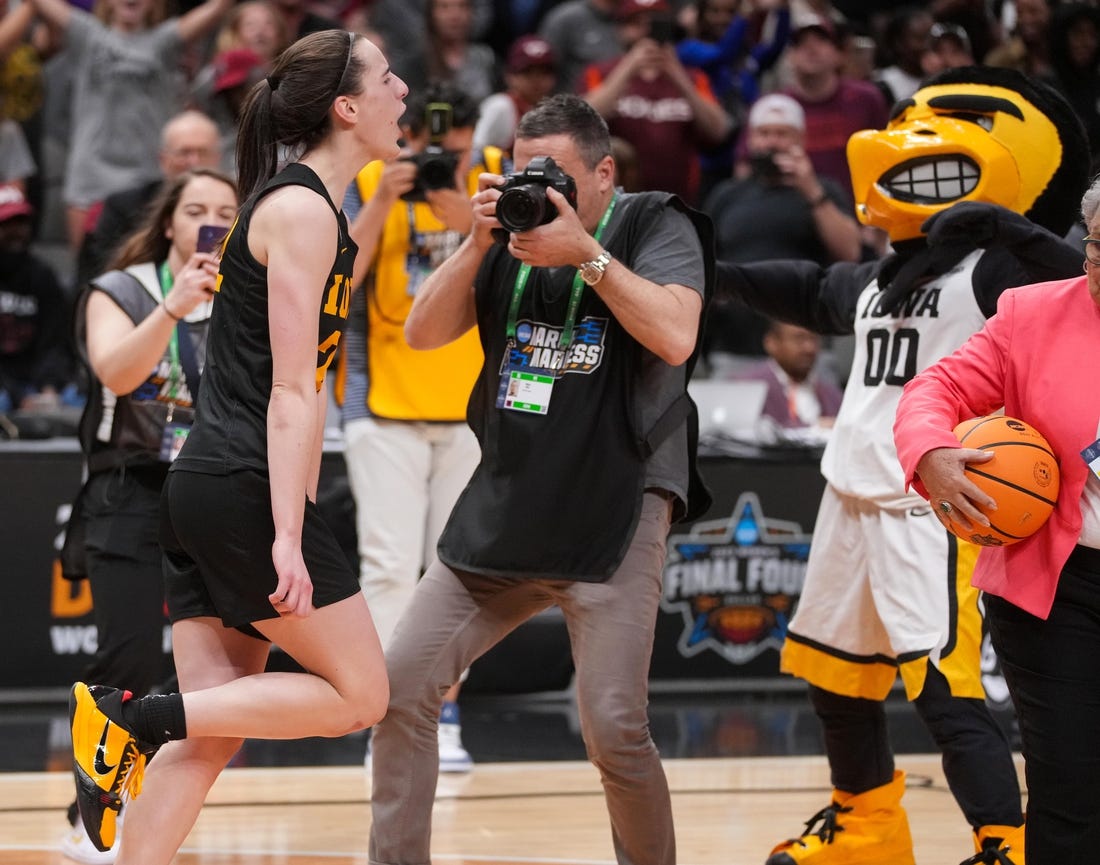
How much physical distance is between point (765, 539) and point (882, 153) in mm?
2795

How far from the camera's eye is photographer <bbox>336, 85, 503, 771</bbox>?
19.2ft

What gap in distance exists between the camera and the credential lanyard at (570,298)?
3977 millimetres

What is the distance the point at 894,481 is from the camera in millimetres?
4375

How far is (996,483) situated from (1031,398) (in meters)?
0.24

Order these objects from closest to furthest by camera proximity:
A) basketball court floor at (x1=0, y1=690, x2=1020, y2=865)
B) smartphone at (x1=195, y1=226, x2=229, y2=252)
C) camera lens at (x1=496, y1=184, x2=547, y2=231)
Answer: camera lens at (x1=496, y1=184, x2=547, y2=231) < smartphone at (x1=195, y1=226, x2=229, y2=252) < basketball court floor at (x1=0, y1=690, x2=1020, y2=865)

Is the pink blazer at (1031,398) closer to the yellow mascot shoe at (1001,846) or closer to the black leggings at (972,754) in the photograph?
the black leggings at (972,754)

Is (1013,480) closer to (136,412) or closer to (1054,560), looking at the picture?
(1054,560)

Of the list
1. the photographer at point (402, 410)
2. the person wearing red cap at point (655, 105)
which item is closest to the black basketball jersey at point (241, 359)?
the photographer at point (402, 410)

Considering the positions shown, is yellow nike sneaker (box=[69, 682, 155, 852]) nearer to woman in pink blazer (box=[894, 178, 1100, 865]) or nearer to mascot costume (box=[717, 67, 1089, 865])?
woman in pink blazer (box=[894, 178, 1100, 865])

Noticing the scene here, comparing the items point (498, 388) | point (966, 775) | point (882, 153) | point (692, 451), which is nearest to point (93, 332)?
point (498, 388)

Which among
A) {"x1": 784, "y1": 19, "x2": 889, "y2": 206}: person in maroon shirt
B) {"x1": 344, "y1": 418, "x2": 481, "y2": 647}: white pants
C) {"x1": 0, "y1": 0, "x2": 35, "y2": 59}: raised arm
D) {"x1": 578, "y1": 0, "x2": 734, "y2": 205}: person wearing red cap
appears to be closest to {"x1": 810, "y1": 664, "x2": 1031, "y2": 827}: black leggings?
{"x1": 344, "y1": 418, "x2": 481, "y2": 647}: white pants

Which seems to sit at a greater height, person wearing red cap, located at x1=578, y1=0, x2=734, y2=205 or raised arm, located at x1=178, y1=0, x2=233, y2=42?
raised arm, located at x1=178, y1=0, x2=233, y2=42

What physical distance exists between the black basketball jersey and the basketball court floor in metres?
1.74

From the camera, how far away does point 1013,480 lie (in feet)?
10.7
